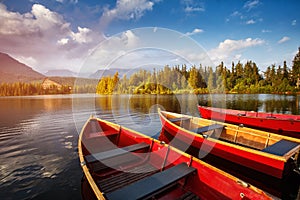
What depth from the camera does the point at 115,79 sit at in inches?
1570

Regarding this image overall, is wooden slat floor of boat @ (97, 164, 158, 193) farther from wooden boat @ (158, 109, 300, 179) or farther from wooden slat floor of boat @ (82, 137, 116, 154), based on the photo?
wooden boat @ (158, 109, 300, 179)

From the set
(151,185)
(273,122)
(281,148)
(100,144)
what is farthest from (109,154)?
(273,122)

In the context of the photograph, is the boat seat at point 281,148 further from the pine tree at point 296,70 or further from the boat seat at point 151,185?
the pine tree at point 296,70

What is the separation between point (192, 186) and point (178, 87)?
7080 cm

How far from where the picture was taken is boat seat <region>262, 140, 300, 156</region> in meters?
6.39

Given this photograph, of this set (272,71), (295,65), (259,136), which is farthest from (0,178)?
(272,71)

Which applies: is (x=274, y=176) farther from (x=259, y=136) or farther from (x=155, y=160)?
(x=155, y=160)

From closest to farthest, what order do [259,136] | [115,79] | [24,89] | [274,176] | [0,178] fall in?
[274,176] → [0,178] → [259,136] → [115,79] → [24,89]

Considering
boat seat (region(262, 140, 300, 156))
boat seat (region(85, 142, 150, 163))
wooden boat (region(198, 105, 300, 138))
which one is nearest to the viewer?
boat seat (region(85, 142, 150, 163))

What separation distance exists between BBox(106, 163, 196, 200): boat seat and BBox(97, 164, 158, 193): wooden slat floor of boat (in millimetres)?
1200

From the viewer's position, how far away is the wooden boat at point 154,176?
3.99 m

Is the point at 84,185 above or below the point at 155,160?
below

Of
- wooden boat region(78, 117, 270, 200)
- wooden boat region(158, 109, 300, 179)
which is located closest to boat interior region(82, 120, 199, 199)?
wooden boat region(78, 117, 270, 200)

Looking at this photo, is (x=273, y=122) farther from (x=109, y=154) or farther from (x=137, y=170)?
(x=109, y=154)
